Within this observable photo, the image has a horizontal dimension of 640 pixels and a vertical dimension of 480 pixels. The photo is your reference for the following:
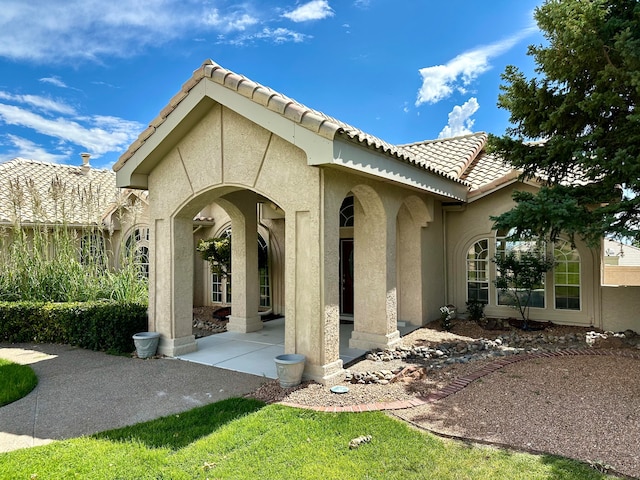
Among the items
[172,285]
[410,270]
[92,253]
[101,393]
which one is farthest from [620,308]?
[92,253]

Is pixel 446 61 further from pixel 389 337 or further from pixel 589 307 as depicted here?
pixel 389 337

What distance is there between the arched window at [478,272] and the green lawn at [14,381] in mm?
12474

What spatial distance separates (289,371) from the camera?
715cm

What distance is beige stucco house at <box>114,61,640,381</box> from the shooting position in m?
7.56

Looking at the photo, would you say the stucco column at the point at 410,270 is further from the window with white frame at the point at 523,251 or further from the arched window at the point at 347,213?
the window with white frame at the point at 523,251

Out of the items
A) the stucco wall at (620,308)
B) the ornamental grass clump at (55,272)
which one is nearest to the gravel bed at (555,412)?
Result: the stucco wall at (620,308)

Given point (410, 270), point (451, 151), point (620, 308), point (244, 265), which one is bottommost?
point (620, 308)

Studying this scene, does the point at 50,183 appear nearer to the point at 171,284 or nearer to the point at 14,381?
the point at 171,284

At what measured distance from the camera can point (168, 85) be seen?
13734mm

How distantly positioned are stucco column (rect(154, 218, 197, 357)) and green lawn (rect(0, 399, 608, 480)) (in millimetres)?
3829

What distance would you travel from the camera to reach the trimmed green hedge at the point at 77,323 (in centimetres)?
1005

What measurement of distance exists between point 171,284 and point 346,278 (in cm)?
671

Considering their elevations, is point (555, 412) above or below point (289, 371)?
below

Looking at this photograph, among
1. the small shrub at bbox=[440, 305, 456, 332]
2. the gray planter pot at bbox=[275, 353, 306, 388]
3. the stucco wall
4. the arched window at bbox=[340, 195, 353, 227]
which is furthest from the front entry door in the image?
the stucco wall
